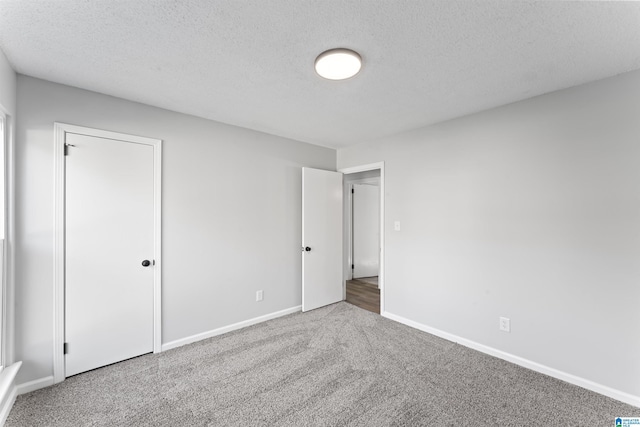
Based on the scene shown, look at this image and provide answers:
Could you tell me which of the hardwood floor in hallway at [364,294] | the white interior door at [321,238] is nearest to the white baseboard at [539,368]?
the hardwood floor in hallway at [364,294]

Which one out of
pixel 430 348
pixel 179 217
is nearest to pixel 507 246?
pixel 430 348

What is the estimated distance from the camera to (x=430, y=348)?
2.64 metres

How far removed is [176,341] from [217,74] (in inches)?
102

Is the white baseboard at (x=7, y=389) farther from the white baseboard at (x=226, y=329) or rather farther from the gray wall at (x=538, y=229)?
the gray wall at (x=538, y=229)

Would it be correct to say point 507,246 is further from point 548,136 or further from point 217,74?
point 217,74

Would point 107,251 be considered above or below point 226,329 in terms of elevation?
above

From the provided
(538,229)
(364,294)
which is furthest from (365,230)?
(538,229)

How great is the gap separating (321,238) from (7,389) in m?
3.11

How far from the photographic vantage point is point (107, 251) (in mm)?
2293

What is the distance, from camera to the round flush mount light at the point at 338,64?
1.67 metres

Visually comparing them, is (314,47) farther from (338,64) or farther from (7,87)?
(7,87)

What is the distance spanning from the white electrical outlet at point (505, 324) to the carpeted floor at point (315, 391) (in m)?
0.30

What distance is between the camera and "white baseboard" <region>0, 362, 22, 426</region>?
1.64 m

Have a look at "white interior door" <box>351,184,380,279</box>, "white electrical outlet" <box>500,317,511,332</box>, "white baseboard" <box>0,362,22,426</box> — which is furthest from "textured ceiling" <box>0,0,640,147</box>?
"white interior door" <box>351,184,380,279</box>
